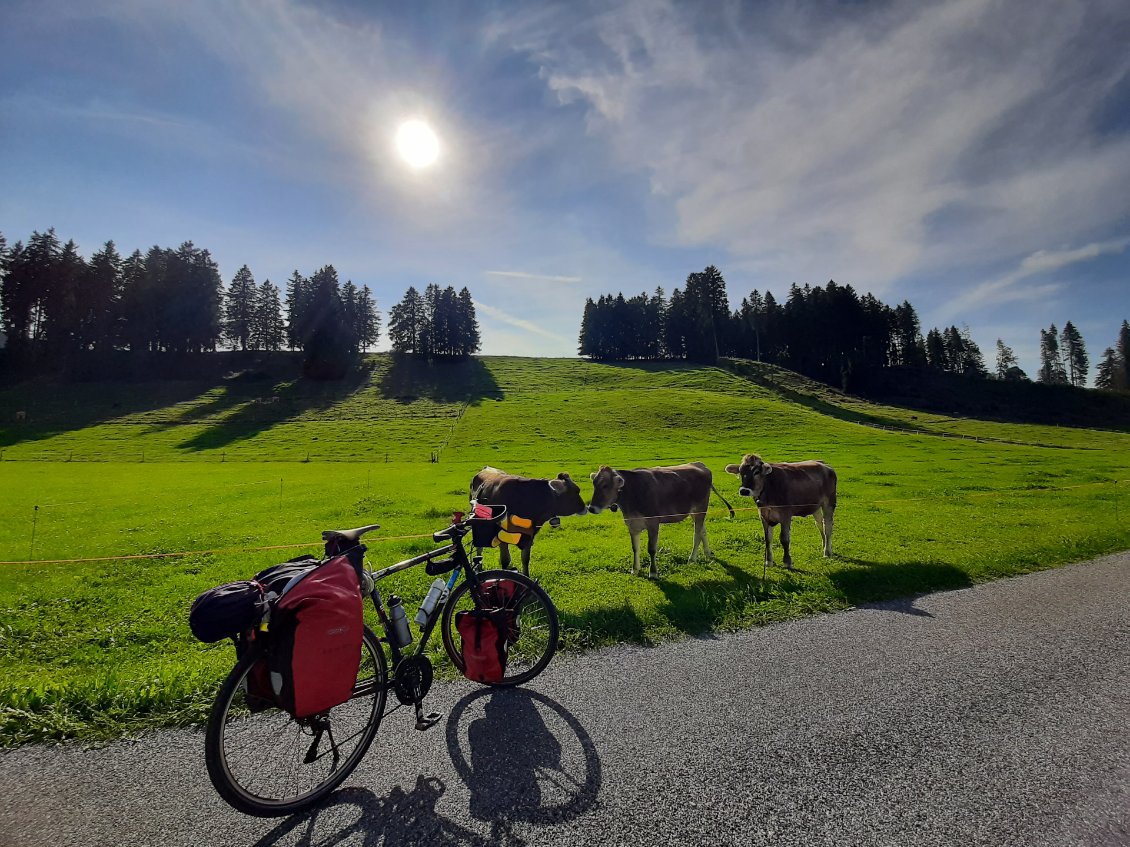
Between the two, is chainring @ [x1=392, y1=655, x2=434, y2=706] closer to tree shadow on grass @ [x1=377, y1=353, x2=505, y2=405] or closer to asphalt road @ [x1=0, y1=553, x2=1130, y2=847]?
asphalt road @ [x1=0, y1=553, x2=1130, y2=847]

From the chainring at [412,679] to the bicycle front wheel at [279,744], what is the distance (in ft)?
0.59

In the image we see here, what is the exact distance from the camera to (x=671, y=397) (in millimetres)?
72438

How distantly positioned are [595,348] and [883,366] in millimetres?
63102

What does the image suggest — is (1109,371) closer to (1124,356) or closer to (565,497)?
(1124,356)

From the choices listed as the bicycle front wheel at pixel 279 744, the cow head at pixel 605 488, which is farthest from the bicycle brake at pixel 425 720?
the cow head at pixel 605 488

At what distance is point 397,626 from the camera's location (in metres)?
4.66

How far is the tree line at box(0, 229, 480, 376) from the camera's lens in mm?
76125

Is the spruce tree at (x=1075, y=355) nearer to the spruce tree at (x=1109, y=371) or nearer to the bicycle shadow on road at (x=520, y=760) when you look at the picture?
the spruce tree at (x=1109, y=371)

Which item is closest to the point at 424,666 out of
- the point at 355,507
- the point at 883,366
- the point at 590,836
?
the point at 590,836

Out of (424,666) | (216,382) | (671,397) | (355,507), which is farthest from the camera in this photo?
(216,382)

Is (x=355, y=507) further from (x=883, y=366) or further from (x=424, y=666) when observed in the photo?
(x=883, y=366)

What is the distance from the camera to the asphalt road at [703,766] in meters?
3.48

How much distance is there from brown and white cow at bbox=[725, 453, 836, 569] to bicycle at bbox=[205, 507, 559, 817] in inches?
251

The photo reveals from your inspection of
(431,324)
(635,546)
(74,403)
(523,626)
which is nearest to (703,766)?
(523,626)
